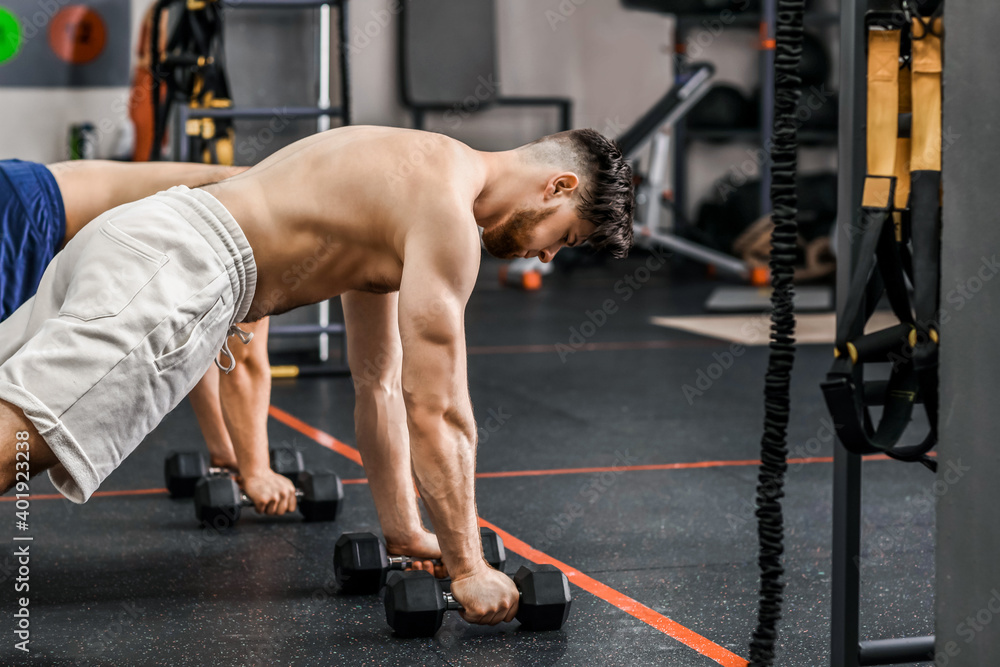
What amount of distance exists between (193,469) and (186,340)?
138cm

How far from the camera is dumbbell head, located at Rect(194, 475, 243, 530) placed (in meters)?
2.87

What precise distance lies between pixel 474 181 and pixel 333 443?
6.80ft

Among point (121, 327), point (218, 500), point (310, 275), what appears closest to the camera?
point (121, 327)

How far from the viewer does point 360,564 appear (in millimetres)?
2377

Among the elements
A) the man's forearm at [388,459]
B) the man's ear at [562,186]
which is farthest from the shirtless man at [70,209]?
the man's ear at [562,186]

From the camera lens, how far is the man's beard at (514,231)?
2.13 meters

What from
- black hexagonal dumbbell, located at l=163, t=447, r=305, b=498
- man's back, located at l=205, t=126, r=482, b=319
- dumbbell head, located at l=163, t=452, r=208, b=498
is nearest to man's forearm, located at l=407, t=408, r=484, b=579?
man's back, located at l=205, t=126, r=482, b=319

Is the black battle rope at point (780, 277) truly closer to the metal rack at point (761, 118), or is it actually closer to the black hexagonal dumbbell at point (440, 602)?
the black hexagonal dumbbell at point (440, 602)

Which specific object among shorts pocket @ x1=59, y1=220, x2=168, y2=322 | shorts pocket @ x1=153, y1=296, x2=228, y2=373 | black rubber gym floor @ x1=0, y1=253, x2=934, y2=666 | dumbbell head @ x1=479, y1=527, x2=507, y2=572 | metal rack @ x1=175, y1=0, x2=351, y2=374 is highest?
metal rack @ x1=175, y1=0, x2=351, y2=374

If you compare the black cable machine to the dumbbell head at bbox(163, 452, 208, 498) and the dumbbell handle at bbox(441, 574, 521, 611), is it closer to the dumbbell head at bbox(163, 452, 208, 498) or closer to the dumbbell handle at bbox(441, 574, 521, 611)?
the dumbbell handle at bbox(441, 574, 521, 611)

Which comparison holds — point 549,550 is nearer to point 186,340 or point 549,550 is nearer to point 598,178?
point 598,178

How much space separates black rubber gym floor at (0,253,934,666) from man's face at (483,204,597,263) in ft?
2.44

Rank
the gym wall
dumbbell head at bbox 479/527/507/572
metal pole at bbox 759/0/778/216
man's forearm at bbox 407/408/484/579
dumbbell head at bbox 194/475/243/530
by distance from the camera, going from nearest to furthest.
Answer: man's forearm at bbox 407/408/484/579 → dumbbell head at bbox 479/527/507/572 → dumbbell head at bbox 194/475/243/530 → metal pole at bbox 759/0/778/216 → the gym wall

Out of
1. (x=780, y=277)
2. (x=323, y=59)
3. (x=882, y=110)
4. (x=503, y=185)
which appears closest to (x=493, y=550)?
(x=503, y=185)
